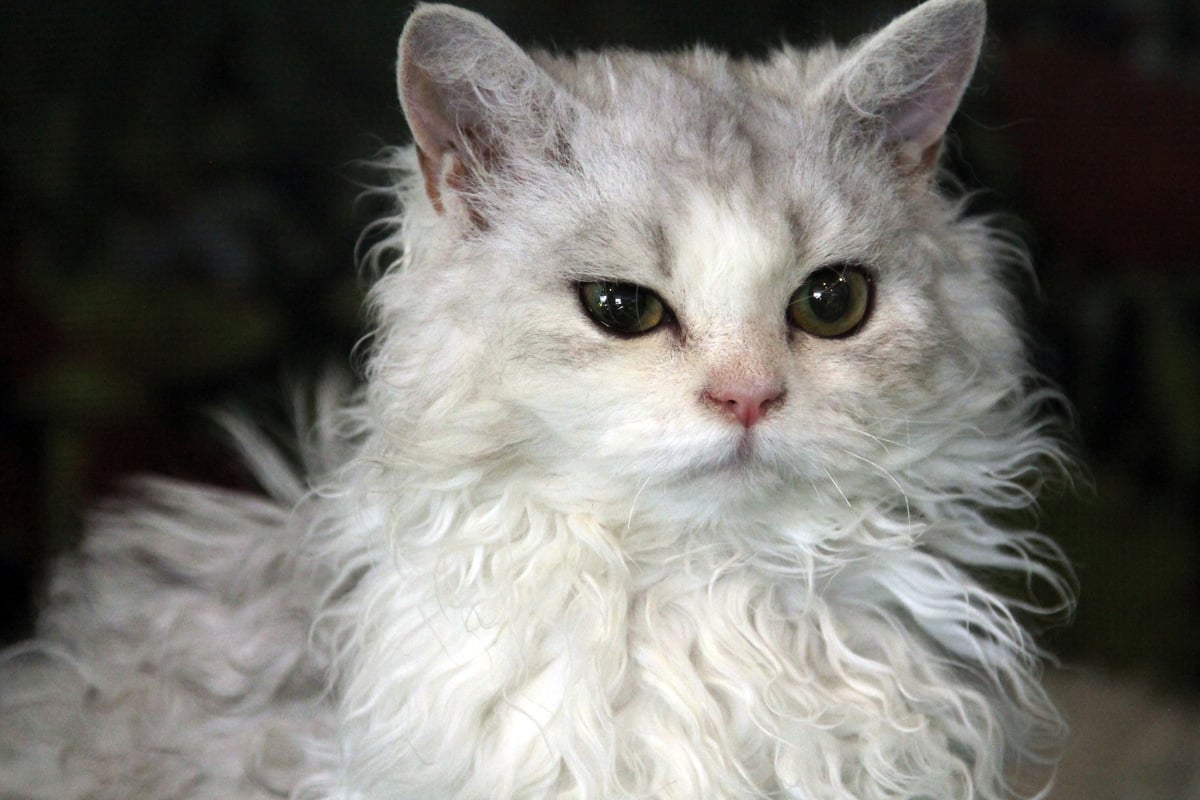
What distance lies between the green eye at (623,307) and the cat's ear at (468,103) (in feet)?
0.48

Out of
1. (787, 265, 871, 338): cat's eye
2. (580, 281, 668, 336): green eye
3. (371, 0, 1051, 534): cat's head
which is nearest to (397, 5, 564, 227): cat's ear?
(371, 0, 1051, 534): cat's head

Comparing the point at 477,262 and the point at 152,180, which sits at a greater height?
the point at 152,180

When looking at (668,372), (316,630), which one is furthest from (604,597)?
(316,630)

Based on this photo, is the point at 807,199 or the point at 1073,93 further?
the point at 1073,93

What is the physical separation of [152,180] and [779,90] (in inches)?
43.3

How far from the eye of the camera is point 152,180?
193 centimetres

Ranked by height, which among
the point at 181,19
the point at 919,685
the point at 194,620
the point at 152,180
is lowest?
the point at 919,685

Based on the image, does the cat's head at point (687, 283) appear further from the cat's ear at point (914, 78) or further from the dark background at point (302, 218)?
the dark background at point (302, 218)

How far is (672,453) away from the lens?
3.22ft

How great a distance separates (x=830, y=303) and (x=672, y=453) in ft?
0.65

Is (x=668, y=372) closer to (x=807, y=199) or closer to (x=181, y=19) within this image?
(x=807, y=199)

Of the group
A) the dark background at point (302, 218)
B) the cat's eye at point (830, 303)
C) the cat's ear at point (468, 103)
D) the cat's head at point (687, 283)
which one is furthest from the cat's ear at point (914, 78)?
the dark background at point (302, 218)

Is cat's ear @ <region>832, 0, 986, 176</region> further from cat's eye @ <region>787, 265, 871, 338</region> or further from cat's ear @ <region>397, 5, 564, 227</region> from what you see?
cat's ear @ <region>397, 5, 564, 227</region>

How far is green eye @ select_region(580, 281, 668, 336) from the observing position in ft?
3.36
